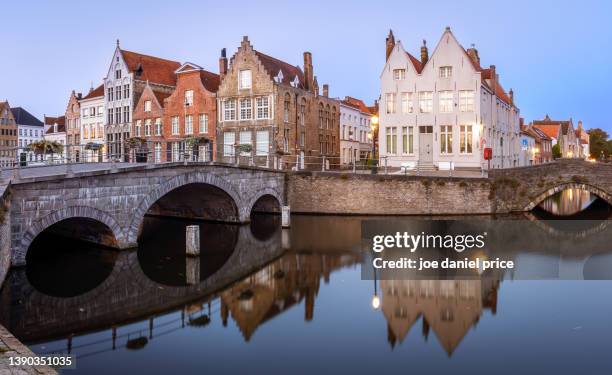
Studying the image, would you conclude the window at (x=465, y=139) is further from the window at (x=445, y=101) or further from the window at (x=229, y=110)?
the window at (x=229, y=110)

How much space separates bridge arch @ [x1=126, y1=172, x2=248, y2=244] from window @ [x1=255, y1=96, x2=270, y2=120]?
1348 centimetres

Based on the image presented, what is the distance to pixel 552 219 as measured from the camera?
31.8 metres

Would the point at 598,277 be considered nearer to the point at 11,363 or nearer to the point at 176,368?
the point at 176,368

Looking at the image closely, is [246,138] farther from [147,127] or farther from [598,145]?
[598,145]

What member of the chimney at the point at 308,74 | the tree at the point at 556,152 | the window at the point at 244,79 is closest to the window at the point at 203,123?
the window at the point at 244,79

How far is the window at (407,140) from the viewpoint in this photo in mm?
39594

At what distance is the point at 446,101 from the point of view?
38.3 meters

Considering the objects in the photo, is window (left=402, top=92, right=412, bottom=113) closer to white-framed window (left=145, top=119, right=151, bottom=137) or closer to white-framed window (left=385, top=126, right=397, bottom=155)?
white-framed window (left=385, top=126, right=397, bottom=155)

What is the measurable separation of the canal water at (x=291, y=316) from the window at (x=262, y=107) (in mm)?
21480

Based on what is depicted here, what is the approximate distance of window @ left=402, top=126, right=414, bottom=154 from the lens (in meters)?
39.6

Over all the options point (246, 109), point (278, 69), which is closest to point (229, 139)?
point (246, 109)

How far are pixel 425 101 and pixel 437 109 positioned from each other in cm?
107

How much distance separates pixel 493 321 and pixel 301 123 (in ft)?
108

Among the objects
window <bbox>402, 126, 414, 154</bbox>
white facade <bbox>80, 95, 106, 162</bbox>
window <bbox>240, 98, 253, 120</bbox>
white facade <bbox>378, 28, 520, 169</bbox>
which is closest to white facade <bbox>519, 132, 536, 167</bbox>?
white facade <bbox>378, 28, 520, 169</bbox>
